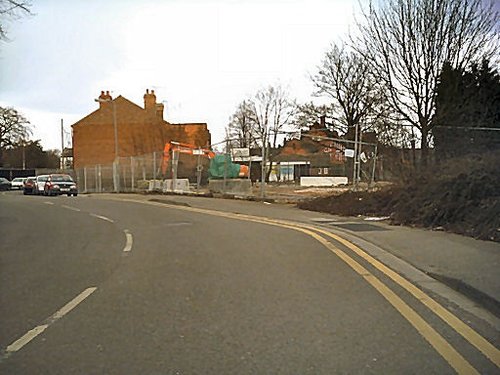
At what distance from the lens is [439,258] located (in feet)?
38.4

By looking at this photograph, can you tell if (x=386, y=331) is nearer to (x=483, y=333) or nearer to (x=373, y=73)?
(x=483, y=333)

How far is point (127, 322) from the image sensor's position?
24.4ft

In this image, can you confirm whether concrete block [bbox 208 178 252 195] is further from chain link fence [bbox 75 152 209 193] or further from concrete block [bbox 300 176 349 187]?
concrete block [bbox 300 176 349 187]

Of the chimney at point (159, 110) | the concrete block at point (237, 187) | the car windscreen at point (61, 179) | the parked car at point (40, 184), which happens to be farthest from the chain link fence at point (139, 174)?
the chimney at point (159, 110)

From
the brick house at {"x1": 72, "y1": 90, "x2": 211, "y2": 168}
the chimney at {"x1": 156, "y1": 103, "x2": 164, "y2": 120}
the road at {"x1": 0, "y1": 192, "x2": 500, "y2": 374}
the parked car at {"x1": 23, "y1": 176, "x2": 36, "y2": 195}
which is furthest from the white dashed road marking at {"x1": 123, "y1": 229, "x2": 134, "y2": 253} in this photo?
the chimney at {"x1": 156, "y1": 103, "x2": 164, "y2": 120}

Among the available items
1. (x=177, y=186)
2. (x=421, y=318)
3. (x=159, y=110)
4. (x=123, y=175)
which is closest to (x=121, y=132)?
(x=159, y=110)

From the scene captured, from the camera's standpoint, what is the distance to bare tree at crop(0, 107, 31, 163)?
78188mm

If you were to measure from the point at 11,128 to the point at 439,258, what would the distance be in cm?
7499

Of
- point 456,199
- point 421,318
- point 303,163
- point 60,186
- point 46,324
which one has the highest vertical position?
point 303,163

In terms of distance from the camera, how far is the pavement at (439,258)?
851 centimetres

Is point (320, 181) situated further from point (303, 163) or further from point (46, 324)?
point (46, 324)

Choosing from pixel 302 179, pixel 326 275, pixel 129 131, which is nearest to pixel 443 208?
pixel 326 275

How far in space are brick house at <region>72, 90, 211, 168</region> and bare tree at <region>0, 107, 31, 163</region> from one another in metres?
8.52

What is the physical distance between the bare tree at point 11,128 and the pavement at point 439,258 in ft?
213
